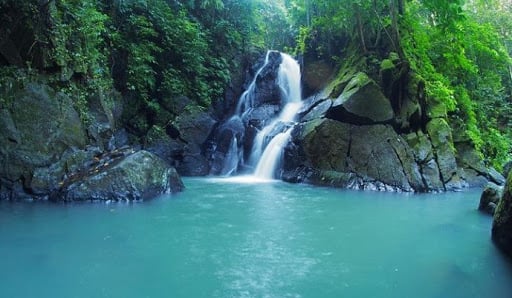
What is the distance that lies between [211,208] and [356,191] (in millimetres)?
4415

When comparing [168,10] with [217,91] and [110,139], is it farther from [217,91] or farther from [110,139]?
[110,139]

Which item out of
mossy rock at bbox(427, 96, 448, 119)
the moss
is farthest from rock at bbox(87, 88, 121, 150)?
mossy rock at bbox(427, 96, 448, 119)

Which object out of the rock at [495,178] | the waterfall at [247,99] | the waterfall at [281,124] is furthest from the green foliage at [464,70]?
the waterfall at [247,99]

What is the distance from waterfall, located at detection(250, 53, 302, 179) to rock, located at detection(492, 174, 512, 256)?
7575 millimetres

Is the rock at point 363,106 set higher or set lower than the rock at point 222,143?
higher

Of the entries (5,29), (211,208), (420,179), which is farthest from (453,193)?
(5,29)

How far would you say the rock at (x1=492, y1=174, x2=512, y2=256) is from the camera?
187 inches

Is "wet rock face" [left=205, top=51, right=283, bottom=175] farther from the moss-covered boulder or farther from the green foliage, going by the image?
the moss-covered boulder

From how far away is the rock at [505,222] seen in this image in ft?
15.5

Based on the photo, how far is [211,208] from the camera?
7.62 meters

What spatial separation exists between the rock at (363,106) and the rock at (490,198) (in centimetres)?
422

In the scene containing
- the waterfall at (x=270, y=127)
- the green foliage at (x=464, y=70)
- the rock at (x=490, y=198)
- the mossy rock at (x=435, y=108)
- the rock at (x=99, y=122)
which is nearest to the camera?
the rock at (x=490, y=198)

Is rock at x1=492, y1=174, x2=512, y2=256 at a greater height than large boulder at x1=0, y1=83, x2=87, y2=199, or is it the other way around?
large boulder at x1=0, y1=83, x2=87, y2=199

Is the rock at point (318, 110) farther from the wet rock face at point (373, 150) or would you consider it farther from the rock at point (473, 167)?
the rock at point (473, 167)
